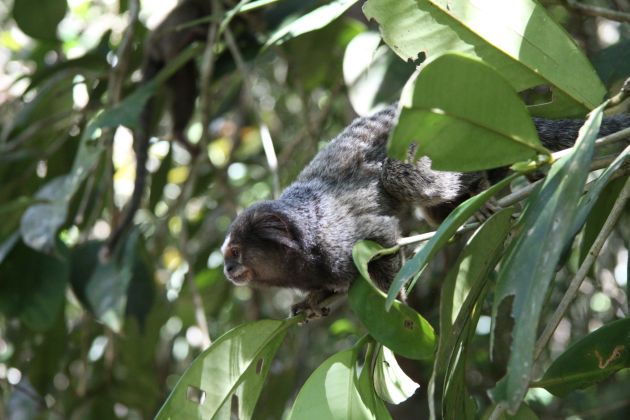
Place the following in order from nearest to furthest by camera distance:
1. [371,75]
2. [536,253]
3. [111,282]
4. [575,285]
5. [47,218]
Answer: [536,253], [575,285], [371,75], [47,218], [111,282]

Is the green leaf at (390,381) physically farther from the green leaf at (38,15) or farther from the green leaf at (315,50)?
the green leaf at (38,15)

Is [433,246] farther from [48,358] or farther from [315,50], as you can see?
[48,358]

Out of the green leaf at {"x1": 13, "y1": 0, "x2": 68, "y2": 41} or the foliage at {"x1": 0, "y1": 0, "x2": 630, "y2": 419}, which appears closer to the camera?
the foliage at {"x1": 0, "y1": 0, "x2": 630, "y2": 419}

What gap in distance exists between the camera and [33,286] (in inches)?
146

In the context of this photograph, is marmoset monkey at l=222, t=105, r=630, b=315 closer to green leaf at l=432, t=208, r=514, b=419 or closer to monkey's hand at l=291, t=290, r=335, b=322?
monkey's hand at l=291, t=290, r=335, b=322

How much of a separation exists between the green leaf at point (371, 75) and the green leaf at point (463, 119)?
51.1 inches

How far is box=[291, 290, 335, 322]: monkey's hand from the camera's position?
2.60m

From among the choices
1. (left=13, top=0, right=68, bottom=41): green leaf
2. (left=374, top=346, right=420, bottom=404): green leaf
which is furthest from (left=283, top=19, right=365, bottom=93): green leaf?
(left=374, top=346, right=420, bottom=404): green leaf

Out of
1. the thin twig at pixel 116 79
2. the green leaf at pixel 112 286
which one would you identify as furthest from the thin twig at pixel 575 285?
the thin twig at pixel 116 79

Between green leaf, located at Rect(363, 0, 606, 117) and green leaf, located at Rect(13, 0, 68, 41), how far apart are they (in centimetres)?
237

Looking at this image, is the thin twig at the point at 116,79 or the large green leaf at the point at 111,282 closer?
the large green leaf at the point at 111,282

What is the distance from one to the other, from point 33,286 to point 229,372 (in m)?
1.80

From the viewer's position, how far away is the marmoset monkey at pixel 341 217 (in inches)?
110

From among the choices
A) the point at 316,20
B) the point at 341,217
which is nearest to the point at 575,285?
the point at 341,217
